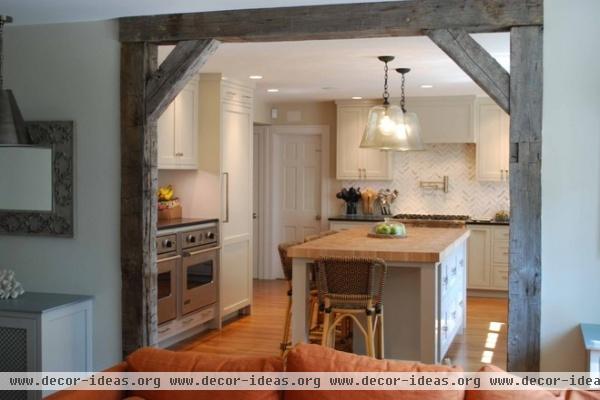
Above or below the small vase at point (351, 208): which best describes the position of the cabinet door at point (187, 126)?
above

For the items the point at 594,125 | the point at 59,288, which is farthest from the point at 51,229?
the point at 594,125

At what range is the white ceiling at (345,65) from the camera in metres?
5.42

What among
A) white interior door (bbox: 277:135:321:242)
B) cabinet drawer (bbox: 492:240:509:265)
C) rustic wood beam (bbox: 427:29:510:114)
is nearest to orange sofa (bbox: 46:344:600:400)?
rustic wood beam (bbox: 427:29:510:114)

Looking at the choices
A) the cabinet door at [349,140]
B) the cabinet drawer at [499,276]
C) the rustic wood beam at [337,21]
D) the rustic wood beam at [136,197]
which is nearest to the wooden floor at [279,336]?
the cabinet drawer at [499,276]

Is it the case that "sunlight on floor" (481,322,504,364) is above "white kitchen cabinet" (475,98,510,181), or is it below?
Result: below

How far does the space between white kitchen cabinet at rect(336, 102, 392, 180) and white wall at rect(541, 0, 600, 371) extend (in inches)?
208

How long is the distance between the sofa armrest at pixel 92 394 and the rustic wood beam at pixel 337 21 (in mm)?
2278

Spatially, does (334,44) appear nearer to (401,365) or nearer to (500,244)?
(401,365)

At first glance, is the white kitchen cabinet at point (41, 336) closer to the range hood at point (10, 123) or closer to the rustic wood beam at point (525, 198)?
the range hood at point (10, 123)

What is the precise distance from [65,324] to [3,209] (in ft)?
3.35

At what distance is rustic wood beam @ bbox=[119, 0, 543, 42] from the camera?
390cm

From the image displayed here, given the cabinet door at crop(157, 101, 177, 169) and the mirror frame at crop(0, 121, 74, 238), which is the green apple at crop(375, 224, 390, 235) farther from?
the mirror frame at crop(0, 121, 74, 238)

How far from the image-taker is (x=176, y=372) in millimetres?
2729

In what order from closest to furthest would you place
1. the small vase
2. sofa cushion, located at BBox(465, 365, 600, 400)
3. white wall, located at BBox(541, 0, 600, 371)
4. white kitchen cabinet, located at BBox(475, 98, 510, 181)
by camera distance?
sofa cushion, located at BBox(465, 365, 600, 400)
white wall, located at BBox(541, 0, 600, 371)
white kitchen cabinet, located at BBox(475, 98, 510, 181)
the small vase
